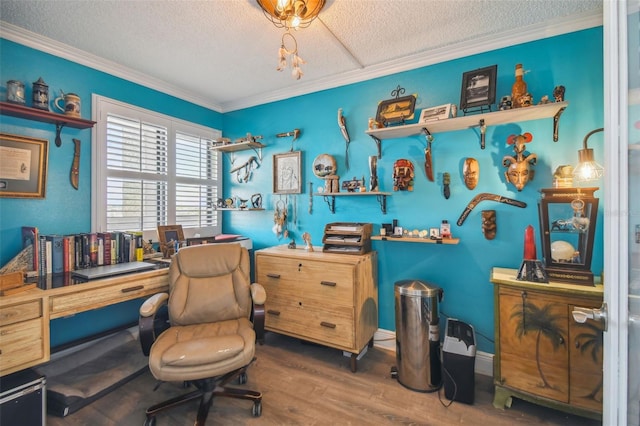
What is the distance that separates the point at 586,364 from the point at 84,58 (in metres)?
4.16

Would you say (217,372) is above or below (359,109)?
below

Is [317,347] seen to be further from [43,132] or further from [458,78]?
[43,132]

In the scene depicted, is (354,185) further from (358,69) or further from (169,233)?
(169,233)

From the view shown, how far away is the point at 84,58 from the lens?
2.31 meters

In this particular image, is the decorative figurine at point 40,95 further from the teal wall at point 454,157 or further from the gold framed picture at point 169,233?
the teal wall at point 454,157

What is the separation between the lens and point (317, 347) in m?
2.56

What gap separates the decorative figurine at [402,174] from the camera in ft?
7.68

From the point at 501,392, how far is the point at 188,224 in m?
3.22

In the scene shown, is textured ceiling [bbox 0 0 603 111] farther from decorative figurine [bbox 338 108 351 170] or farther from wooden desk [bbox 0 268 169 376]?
wooden desk [bbox 0 268 169 376]

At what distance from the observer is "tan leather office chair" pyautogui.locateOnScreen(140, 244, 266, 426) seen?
155cm

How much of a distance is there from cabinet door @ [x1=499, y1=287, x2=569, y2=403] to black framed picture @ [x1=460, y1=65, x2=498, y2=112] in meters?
1.32

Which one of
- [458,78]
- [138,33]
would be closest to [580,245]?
[458,78]

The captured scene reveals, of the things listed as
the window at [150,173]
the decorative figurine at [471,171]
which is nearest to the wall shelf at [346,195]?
the decorative figurine at [471,171]

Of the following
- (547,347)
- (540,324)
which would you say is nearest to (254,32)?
Result: (540,324)
